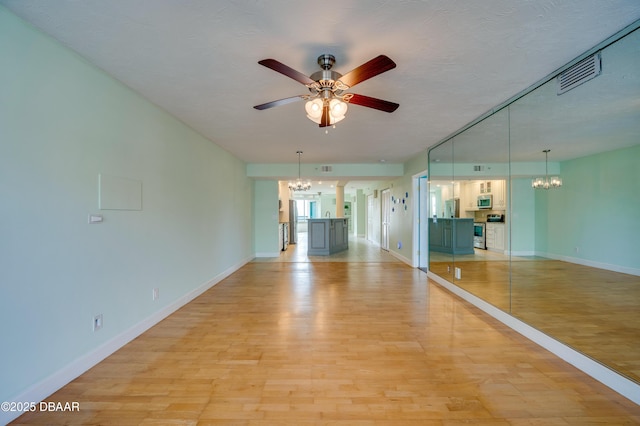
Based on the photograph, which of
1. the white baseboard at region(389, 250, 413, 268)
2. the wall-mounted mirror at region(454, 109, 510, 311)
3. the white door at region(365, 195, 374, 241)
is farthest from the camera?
the white door at region(365, 195, 374, 241)

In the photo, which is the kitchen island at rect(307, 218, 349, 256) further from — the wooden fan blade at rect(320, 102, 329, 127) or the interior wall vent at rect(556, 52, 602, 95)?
the interior wall vent at rect(556, 52, 602, 95)

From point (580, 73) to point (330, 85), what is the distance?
7.14 ft

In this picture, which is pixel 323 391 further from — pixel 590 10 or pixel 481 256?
pixel 481 256

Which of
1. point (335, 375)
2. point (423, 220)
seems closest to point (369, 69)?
point (335, 375)

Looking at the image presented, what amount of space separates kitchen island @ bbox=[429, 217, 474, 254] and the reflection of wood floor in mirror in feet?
2.59

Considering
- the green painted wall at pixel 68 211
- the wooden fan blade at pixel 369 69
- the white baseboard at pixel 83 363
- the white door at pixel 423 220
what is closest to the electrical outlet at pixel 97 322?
the green painted wall at pixel 68 211

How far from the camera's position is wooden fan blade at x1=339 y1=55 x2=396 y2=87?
64.7 inches

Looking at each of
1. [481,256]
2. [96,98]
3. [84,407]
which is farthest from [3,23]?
[481,256]

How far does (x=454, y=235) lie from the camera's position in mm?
4508

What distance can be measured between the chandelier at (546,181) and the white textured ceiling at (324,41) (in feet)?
2.81

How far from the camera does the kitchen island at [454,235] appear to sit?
433 cm

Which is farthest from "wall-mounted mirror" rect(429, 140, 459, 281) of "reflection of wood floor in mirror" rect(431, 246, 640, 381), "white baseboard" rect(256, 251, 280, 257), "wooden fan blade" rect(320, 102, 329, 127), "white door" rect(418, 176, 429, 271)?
"white baseboard" rect(256, 251, 280, 257)

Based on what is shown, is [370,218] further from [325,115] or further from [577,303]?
[325,115]

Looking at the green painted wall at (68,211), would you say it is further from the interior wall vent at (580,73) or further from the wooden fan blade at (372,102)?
the interior wall vent at (580,73)
